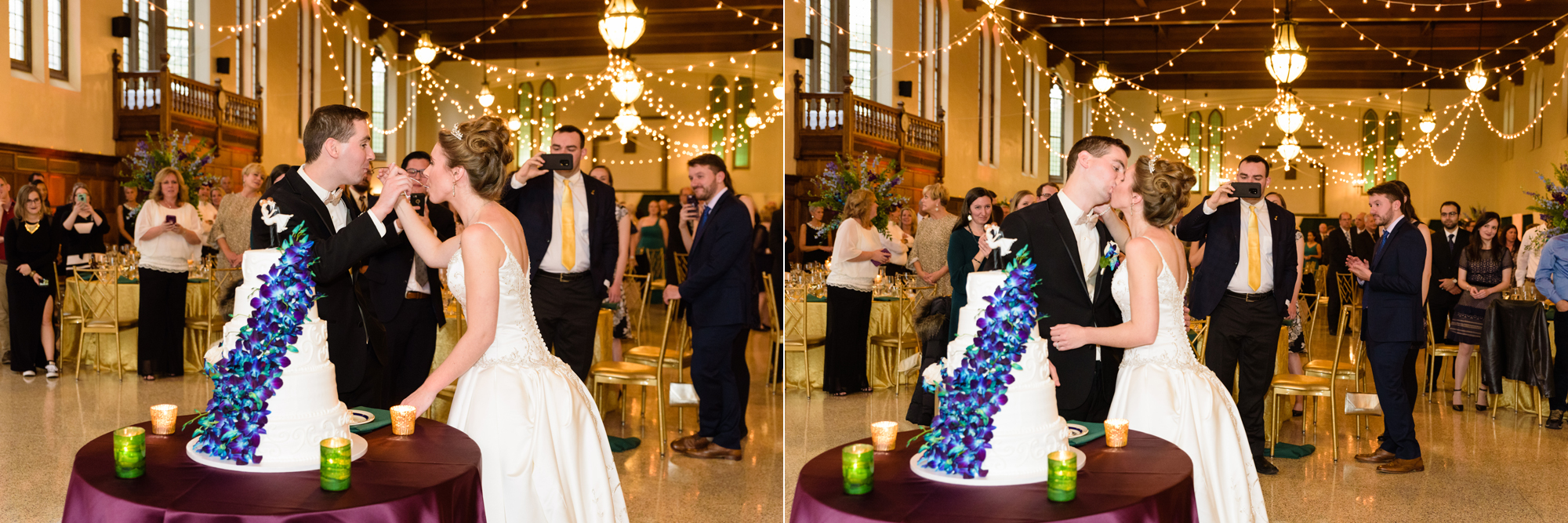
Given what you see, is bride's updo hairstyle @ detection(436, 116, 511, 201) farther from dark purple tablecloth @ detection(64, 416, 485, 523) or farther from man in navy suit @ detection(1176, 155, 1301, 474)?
man in navy suit @ detection(1176, 155, 1301, 474)

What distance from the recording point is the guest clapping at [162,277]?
6887mm

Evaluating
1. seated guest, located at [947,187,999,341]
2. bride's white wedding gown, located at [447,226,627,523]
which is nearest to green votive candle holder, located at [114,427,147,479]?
bride's white wedding gown, located at [447,226,627,523]

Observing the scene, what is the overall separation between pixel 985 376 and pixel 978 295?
0.16 metres

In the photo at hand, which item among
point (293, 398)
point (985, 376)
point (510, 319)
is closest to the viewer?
point (985, 376)

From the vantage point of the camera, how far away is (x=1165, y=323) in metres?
2.84

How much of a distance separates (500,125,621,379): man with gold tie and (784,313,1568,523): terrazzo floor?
1.93 m

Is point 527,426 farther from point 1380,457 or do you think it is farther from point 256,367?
point 1380,457

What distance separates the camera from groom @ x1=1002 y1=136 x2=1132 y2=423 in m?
2.72

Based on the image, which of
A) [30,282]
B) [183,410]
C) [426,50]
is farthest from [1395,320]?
[426,50]

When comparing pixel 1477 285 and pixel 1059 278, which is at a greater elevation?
pixel 1059 278

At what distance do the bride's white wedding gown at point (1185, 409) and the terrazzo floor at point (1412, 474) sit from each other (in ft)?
2.14

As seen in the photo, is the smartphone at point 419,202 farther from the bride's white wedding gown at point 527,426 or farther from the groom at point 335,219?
the bride's white wedding gown at point 527,426

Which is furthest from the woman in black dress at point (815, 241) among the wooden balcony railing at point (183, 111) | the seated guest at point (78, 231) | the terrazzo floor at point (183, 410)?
the wooden balcony railing at point (183, 111)

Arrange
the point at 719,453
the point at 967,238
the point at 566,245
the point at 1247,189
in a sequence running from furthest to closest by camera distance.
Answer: the point at 719,453 < the point at 566,245 < the point at 1247,189 < the point at 967,238
